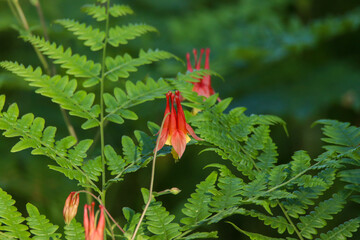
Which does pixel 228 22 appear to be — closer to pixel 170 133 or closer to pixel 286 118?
pixel 286 118

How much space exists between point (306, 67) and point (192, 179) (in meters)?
1.52

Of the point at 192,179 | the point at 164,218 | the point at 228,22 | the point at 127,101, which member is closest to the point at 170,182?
the point at 192,179

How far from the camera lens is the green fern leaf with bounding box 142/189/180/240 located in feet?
3.82

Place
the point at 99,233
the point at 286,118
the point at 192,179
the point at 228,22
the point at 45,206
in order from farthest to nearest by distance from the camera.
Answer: the point at 228,22, the point at 286,118, the point at 192,179, the point at 45,206, the point at 99,233

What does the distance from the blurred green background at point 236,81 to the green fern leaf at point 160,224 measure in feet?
5.48

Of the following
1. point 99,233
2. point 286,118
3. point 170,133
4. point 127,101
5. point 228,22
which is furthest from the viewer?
point 228,22

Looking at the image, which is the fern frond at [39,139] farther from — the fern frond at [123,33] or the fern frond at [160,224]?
the fern frond at [123,33]

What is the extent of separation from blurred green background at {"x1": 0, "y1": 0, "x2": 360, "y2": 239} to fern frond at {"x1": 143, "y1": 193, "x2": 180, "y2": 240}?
1.67 m

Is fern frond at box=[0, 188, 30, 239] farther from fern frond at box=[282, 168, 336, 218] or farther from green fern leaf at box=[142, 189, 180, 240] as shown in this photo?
fern frond at box=[282, 168, 336, 218]

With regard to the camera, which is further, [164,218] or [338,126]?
[338,126]

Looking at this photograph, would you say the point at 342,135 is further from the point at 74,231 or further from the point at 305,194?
the point at 74,231

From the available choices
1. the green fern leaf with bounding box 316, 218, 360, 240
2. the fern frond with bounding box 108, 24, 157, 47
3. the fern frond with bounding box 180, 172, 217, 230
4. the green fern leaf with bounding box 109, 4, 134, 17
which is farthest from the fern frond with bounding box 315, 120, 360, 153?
the green fern leaf with bounding box 109, 4, 134, 17

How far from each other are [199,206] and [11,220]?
50cm

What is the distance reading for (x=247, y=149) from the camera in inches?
54.4
